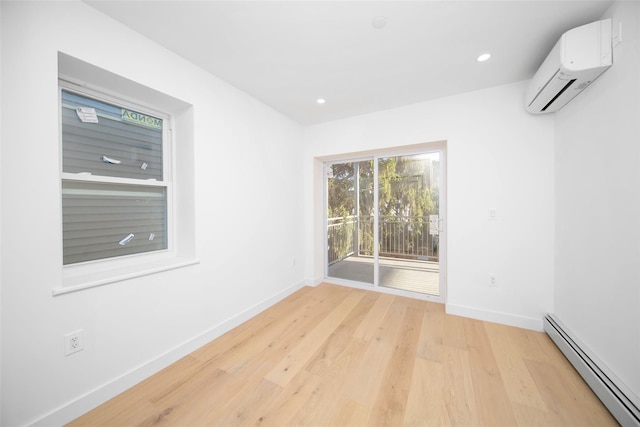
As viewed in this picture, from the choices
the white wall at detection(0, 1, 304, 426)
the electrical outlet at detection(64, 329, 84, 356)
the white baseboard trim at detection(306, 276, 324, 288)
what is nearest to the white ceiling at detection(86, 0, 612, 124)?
the white wall at detection(0, 1, 304, 426)

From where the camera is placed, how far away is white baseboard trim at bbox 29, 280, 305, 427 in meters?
1.31

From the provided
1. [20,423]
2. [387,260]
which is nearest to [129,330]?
[20,423]

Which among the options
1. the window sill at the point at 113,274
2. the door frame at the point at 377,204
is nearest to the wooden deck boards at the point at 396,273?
the door frame at the point at 377,204

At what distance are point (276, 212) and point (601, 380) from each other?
3.03 m

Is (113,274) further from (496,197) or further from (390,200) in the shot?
(496,197)

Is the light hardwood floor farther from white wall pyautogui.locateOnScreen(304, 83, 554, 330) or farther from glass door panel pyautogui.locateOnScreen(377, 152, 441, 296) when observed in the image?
glass door panel pyautogui.locateOnScreen(377, 152, 441, 296)

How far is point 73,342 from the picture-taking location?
1.36 metres

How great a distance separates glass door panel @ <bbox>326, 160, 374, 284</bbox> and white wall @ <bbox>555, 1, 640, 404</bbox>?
2071 millimetres

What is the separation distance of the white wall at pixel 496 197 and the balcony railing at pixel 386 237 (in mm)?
496

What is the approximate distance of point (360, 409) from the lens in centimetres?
141

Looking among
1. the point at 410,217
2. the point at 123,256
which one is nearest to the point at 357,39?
the point at 410,217

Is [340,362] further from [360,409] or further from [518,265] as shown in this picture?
[518,265]

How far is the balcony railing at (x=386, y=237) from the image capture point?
3.14 m

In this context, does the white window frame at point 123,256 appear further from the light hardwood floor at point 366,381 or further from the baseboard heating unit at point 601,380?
the baseboard heating unit at point 601,380
